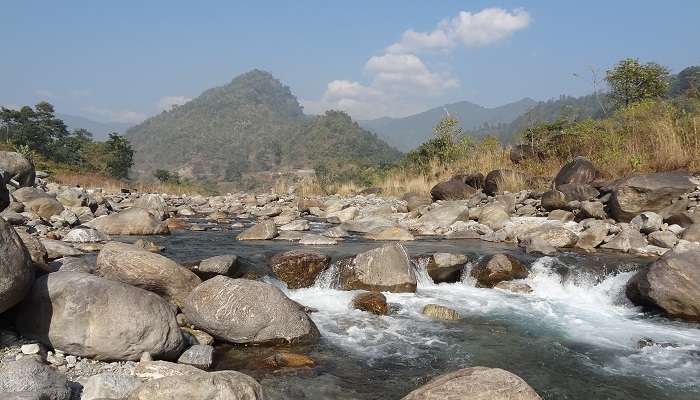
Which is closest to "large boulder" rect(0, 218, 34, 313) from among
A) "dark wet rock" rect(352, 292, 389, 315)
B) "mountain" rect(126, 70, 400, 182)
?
"dark wet rock" rect(352, 292, 389, 315)

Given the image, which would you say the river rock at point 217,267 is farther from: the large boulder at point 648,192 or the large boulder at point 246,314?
the large boulder at point 648,192

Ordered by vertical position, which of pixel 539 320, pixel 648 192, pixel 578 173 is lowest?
pixel 539 320

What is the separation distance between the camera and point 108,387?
361 cm

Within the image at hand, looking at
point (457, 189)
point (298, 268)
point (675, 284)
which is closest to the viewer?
point (675, 284)

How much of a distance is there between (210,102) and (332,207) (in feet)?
445

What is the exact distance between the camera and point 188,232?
471 inches

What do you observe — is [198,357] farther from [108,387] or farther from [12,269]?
[12,269]

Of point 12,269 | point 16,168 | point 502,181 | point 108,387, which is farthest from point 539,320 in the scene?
point 16,168

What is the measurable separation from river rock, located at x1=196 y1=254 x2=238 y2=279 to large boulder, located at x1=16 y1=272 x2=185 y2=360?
2500mm

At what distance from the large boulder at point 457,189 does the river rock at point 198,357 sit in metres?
11.9

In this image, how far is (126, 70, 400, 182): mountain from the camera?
260ft

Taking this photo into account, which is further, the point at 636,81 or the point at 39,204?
the point at 636,81

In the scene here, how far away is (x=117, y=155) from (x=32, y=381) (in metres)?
42.1

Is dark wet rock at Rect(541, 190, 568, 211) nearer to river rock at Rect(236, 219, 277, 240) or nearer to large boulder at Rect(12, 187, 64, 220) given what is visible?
river rock at Rect(236, 219, 277, 240)
